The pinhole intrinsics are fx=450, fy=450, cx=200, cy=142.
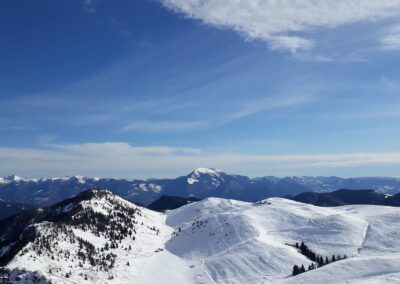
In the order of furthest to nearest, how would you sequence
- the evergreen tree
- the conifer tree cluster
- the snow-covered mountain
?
1. the conifer tree cluster
2. the evergreen tree
3. the snow-covered mountain

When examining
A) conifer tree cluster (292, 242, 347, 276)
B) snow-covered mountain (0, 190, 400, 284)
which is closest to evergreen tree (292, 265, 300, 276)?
conifer tree cluster (292, 242, 347, 276)

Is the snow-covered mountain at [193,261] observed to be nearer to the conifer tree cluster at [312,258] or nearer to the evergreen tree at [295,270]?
the conifer tree cluster at [312,258]

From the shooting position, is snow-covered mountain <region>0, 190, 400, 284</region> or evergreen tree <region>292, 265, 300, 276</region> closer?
snow-covered mountain <region>0, 190, 400, 284</region>

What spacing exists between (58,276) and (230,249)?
7656cm

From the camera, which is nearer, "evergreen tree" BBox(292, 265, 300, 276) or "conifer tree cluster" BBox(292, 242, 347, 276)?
"evergreen tree" BBox(292, 265, 300, 276)

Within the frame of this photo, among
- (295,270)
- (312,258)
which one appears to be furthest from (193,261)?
(295,270)

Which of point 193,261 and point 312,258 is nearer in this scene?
point 312,258

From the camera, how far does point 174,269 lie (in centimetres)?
17012

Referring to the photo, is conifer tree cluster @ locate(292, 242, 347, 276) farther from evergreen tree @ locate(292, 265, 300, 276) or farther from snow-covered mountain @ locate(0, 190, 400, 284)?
snow-covered mountain @ locate(0, 190, 400, 284)

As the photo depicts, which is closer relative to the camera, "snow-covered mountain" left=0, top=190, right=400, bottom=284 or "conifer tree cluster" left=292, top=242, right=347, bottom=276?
"snow-covered mountain" left=0, top=190, right=400, bottom=284

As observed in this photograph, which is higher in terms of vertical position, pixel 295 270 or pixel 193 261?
pixel 295 270

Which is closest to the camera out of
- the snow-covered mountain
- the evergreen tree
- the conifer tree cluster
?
the snow-covered mountain

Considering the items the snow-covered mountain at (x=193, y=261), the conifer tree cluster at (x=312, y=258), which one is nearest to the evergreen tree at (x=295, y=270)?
the conifer tree cluster at (x=312, y=258)

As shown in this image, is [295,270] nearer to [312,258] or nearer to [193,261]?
[312,258]
